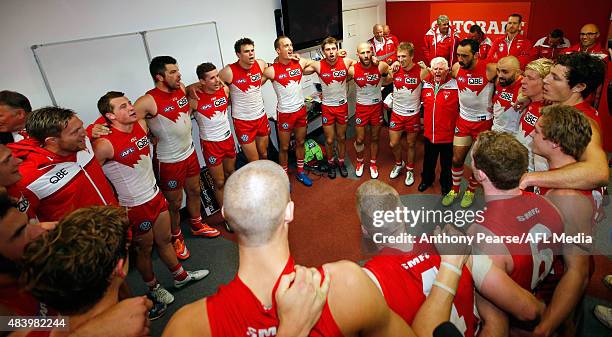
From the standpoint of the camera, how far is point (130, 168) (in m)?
2.52

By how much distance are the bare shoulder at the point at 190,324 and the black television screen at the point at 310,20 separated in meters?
4.59

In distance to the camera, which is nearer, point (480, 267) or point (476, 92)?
point (480, 267)

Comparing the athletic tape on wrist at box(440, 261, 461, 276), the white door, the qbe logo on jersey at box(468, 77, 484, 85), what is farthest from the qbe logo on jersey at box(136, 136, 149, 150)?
the white door

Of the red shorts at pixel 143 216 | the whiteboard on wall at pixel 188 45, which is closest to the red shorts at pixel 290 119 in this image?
the whiteboard on wall at pixel 188 45

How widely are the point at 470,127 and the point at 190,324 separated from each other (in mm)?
3247

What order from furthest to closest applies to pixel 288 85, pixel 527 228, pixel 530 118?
pixel 288 85 → pixel 530 118 → pixel 527 228

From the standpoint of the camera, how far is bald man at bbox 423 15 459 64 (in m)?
6.34

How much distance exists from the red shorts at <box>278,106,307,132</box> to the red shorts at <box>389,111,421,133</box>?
1096mm

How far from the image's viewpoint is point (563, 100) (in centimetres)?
228

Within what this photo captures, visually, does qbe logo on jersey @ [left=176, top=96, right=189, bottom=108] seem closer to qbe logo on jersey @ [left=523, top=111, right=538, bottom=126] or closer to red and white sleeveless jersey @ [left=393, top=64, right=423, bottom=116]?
red and white sleeveless jersey @ [left=393, top=64, right=423, bottom=116]

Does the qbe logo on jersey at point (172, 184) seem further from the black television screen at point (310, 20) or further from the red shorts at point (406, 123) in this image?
the black television screen at point (310, 20)

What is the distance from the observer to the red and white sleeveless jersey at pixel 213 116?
137 inches

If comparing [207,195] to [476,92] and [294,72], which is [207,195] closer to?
[294,72]

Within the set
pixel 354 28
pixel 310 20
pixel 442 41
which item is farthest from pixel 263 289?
pixel 442 41
